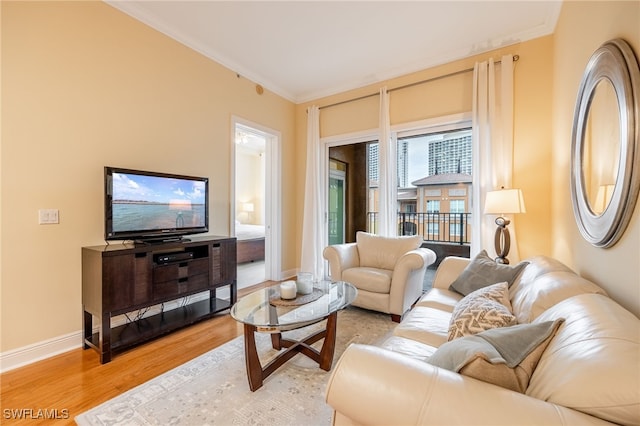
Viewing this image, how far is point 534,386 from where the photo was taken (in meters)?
0.80

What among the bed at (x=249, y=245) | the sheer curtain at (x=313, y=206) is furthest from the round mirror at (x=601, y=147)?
the bed at (x=249, y=245)

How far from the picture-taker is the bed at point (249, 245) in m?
5.34

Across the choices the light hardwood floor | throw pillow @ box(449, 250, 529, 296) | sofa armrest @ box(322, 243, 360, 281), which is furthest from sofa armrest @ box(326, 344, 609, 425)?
sofa armrest @ box(322, 243, 360, 281)

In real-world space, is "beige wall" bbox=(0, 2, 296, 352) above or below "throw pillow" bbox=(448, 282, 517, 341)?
above

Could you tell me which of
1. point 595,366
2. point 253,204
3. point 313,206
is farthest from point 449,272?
point 253,204

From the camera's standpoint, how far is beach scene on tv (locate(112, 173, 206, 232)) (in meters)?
2.39

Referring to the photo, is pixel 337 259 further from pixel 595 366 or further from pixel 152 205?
pixel 595 366

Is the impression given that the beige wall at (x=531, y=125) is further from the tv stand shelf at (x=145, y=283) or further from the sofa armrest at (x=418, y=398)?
the tv stand shelf at (x=145, y=283)

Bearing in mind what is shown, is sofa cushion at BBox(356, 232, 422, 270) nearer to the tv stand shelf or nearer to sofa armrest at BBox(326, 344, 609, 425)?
the tv stand shelf

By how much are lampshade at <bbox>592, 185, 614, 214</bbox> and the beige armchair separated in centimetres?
139

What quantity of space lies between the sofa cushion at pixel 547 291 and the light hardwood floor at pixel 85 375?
7.37 feet

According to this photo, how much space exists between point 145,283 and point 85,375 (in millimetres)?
698

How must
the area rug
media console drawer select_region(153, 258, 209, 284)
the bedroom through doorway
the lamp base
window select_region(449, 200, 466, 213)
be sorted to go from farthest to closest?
the bedroom through doorway → window select_region(449, 200, 466, 213) → the lamp base → media console drawer select_region(153, 258, 209, 284) → the area rug

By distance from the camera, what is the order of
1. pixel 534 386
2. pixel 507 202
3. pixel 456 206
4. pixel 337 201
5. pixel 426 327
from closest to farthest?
pixel 534 386, pixel 426 327, pixel 507 202, pixel 456 206, pixel 337 201
